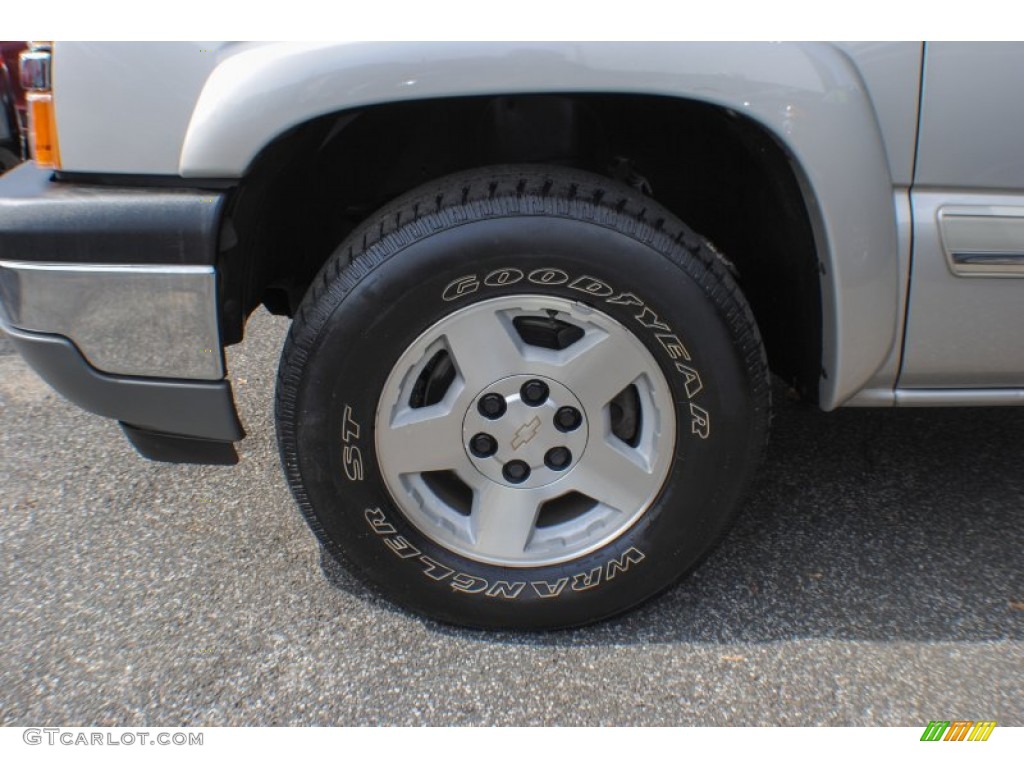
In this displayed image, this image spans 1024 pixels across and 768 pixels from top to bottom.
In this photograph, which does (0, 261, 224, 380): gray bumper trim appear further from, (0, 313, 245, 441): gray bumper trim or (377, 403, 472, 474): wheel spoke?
(377, 403, 472, 474): wheel spoke

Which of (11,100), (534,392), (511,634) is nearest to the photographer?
(534,392)

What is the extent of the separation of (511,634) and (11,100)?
3.32 metres

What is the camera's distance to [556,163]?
2068 millimetres

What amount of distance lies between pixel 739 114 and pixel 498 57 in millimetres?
464

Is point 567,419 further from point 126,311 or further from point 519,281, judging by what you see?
point 126,311

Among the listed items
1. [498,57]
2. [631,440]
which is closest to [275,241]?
[498,57]

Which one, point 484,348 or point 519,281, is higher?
point 519,281

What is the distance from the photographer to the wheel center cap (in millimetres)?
1844

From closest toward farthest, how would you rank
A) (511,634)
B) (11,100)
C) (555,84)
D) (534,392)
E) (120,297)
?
1. (555,84)
2. (120,297)
3. (534,392)
4. (511,634)
5. (11,100)

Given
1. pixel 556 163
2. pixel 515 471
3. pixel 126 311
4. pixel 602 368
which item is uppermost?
pixel 556 163

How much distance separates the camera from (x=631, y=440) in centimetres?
198

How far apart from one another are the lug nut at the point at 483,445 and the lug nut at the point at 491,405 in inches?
1.9

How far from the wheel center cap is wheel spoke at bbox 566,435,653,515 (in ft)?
0.09
